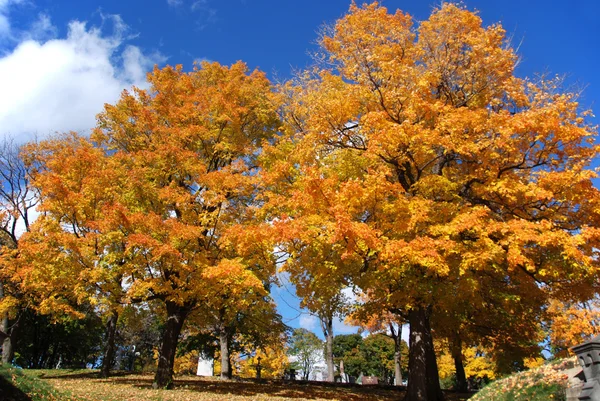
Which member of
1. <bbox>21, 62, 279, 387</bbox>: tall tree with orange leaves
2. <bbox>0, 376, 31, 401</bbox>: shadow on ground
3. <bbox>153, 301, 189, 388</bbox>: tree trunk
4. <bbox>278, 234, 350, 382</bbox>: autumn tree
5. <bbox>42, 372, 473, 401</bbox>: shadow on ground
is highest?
<bbox>21, 62, 279, 387</bbox>: tall tree with orange leaves

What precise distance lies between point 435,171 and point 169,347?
429 inches

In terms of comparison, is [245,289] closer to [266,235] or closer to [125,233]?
[266,235]

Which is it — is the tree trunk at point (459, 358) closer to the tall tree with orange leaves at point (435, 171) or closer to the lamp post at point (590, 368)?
the tall tree with orange leaves at point (435, 171)

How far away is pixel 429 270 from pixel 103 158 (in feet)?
39.3

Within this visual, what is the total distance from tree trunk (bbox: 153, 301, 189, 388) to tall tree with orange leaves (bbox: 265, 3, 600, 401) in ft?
18.2

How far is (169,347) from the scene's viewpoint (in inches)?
531

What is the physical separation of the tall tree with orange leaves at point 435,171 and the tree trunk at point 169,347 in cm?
556

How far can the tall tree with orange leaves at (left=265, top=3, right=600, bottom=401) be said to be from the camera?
8961 millimetres

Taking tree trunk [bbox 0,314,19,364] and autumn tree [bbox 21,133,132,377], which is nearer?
autumn tree [bbox 21,133,132,377]

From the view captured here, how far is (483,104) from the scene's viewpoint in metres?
12.4

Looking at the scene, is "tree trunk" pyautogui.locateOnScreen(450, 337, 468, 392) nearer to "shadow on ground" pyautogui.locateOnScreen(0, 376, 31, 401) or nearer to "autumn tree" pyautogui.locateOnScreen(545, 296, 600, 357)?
"autumn tree" pyautogui.locateOnScreen(545, 296, 600, 357)

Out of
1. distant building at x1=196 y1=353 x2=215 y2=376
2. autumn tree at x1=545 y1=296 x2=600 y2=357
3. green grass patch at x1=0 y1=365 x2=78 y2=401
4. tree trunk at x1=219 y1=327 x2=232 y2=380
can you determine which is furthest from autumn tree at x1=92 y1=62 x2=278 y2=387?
distant building at x1=196 y1=353 x2=215 y2=376

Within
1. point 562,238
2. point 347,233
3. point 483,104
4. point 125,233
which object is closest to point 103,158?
point 125,233

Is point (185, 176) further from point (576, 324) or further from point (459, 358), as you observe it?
point (576, 324)
